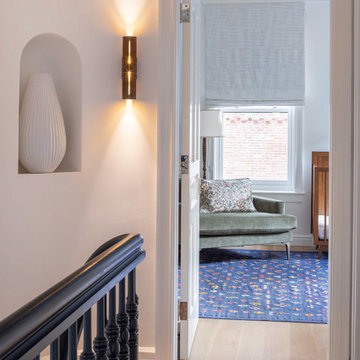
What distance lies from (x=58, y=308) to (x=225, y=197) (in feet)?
17.3

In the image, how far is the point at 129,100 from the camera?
9.10 ft

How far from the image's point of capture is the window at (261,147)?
671cm

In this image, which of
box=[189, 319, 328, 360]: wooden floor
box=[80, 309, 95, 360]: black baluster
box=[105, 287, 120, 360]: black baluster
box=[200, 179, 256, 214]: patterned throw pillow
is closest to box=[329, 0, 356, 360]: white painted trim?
box=[189, 319, 328, 360]: wooden floor

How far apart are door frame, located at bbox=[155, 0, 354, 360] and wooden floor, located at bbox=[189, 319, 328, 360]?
46cm

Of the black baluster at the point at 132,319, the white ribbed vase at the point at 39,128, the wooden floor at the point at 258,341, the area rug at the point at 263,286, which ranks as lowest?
the wooden floor at the point at 258,341

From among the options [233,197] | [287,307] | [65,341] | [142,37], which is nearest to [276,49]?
[233,197]

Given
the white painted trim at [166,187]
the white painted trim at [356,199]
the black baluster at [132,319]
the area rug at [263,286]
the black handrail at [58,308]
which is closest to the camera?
the black handrail at [58,308]

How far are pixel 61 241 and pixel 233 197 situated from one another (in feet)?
11.7

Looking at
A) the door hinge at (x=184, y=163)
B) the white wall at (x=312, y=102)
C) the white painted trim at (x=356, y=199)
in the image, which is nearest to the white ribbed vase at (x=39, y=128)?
the door hinge at (x=184, y=163)

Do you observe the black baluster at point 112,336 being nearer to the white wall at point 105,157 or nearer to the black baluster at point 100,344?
the black baluster at point 100,344

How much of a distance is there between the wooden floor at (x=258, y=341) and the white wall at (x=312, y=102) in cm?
311

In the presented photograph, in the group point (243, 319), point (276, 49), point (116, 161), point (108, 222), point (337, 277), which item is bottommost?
point (243, 319)

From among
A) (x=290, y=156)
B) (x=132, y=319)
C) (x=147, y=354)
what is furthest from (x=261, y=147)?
(x=132, y=319)

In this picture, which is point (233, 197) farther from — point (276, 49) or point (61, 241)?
point (61, 241)
